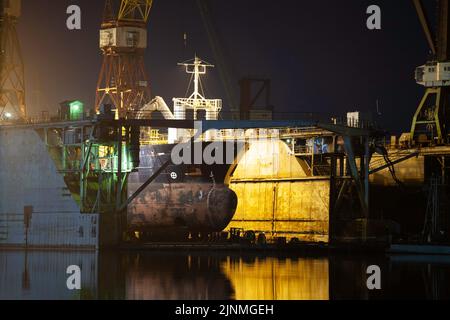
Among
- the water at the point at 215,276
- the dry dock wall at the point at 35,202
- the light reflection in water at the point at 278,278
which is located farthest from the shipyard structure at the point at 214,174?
the light reflection in water at the point at 278,278

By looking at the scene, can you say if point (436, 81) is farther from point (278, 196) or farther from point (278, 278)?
point (278, 278)

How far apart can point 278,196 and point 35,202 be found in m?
19.1

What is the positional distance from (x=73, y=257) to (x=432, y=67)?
36722 millimetres

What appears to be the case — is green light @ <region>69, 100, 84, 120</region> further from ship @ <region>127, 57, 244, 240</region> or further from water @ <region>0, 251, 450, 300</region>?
water @ <region>0, 251, 450, 300</region>

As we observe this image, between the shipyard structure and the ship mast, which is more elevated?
the ship mast

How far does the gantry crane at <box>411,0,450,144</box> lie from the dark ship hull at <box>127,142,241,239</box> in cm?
1894

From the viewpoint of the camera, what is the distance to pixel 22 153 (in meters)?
73.2

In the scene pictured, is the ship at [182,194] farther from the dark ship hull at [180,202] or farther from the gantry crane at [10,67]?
the gantry crane at [10,67]

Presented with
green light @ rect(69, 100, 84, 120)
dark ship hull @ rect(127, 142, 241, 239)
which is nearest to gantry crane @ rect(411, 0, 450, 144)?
dark ship hull @ rect(127, 142, 241, 239)

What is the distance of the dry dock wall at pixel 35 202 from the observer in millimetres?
70375

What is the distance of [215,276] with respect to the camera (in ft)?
181

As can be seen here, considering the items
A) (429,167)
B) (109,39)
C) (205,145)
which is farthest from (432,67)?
(109,39)

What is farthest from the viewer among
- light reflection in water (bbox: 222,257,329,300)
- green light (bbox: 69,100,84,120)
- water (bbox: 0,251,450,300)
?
green light (bbox: 69,100,84,120)

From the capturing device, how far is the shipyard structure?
70812 mm
